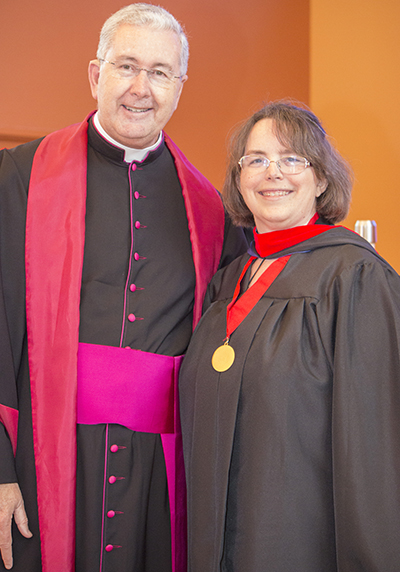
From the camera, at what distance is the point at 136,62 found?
203 centimetres

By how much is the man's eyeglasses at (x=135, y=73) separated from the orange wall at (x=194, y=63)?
2300 mm

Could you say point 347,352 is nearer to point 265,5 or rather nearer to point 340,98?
point 340,98

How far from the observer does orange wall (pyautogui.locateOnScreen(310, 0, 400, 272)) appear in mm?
4316

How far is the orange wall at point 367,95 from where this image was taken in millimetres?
4316

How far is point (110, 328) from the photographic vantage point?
194 centimetres

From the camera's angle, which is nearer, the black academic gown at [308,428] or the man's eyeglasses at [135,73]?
the black academic gown at [308,428]

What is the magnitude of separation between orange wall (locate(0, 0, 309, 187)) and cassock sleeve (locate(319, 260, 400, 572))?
3074mm

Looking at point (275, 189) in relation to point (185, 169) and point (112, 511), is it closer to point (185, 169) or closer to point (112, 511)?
point (185, 169)

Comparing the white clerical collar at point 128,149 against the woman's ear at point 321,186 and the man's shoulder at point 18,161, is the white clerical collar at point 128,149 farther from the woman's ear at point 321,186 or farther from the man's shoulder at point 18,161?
the woman's ear at point 321,186

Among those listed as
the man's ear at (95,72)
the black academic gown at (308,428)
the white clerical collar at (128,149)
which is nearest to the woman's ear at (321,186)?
the black academic gown at (308,428)

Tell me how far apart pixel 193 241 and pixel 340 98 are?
A: 288 centimetres

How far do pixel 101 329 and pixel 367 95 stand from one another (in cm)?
339

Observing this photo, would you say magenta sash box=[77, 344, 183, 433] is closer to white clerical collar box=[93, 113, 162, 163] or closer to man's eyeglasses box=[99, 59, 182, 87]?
white clerical collar box=[93, 113, 162, 163]

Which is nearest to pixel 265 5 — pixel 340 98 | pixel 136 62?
pixel 340 98
